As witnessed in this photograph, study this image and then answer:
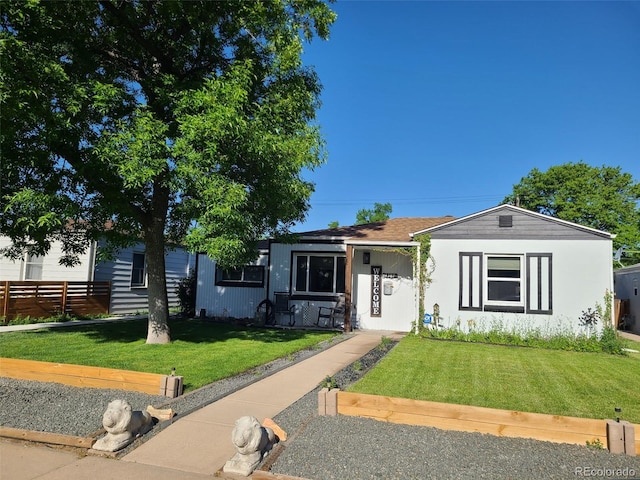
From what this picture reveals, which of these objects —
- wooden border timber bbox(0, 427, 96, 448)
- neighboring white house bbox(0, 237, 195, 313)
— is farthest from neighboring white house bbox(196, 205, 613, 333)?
wooden border timber bbox(0, 427, 96, 448)

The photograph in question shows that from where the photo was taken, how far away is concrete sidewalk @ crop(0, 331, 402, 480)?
12.2 ft

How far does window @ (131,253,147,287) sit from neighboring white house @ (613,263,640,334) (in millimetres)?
20554

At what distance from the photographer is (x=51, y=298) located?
14.0m

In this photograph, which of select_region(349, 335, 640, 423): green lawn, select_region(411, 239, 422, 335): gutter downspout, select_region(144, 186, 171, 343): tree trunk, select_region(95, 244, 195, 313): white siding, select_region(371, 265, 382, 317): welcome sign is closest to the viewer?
select_region(349, 335, 640, 423): green lawn


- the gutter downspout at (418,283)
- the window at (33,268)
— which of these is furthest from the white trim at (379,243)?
the window at (33,268)

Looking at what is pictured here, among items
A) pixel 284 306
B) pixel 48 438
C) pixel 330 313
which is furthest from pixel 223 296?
pixel 48 438

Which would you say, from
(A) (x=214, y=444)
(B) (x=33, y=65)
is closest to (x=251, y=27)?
(B) (x=33, y=65)

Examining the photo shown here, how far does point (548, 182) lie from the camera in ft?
116

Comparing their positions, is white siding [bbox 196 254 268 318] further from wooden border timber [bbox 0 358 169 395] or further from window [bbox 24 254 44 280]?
wooden border timber [bbox 0 358 169 395]

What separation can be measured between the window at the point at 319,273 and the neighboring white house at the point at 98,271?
12.8 feet

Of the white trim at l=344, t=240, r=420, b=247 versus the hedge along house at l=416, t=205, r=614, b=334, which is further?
the white trim at l=344, t=240, r=420, b=247

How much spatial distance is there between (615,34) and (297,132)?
7882 mm

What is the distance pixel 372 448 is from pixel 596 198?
1425 inches

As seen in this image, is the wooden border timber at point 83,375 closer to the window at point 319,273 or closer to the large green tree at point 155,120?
the large green tree at point 155,120
